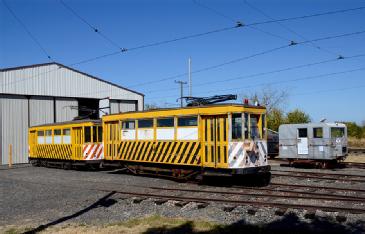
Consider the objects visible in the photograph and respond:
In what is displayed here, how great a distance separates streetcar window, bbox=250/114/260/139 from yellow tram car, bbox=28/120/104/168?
9.83 metres

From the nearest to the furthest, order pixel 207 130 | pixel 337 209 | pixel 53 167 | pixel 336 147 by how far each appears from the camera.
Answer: pixel 337 209 < pixel 207 130 < pixel 336 147 < pixel 53 167

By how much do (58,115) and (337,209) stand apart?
85.6 feet

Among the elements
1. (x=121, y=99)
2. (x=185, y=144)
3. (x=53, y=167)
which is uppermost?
(x=121, y=99)

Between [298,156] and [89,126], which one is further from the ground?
[89,126]

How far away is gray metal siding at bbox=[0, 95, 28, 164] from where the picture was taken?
28.6 metres

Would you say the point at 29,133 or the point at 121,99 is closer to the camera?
the point at 29,133

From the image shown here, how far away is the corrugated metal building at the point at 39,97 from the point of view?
28.7m

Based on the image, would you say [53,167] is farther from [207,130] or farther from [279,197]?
[279,197]

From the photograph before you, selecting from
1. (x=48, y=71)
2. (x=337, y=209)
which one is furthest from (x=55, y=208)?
(x=48, y=71)

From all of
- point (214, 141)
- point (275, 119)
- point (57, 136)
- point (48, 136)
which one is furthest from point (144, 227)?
A: point (275, 119)

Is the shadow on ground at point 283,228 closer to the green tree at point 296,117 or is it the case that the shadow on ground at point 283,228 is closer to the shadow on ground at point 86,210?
the shadow on ground at point 86,210

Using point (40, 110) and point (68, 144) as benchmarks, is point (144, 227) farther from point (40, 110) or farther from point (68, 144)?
point (40, 110)

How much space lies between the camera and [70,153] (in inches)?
909

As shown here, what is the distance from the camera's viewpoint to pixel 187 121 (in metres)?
15.4
